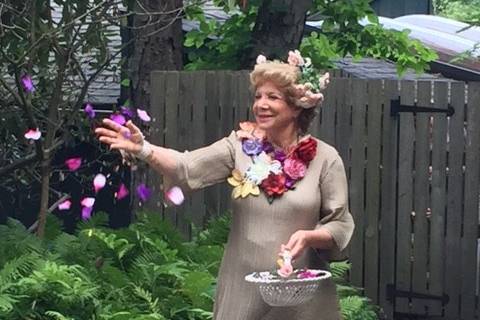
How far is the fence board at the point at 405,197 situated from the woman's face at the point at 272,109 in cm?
384

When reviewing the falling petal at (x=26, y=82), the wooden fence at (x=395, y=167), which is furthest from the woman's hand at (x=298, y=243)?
the wooden fence at (x=395, y=167)

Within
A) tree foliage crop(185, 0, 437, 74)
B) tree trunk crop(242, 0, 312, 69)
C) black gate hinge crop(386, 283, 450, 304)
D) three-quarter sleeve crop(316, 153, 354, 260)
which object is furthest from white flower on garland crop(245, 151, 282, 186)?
tree foliage crop(185, 0, 437, 74)

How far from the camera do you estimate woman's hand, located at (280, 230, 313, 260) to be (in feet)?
14.8

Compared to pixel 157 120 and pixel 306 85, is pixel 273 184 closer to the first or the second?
pixel 306 85

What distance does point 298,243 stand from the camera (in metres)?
4.52

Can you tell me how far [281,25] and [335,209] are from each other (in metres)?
4.93

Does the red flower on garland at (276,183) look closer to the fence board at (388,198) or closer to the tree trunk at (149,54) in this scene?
the fence board at (388,198)

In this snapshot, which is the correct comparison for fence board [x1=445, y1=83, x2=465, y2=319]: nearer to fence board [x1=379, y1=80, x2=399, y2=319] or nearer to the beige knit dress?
fence board [x1=379, y1=80, x2=399, y2=319]

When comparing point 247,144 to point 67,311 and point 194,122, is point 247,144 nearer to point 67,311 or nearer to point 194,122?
point 67,311

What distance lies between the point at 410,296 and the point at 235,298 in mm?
4078

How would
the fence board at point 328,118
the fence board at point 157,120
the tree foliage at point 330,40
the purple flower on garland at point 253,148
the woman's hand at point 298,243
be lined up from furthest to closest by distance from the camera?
1. the tree foliage at point 330,40
2. the fence board at point 157,120
3. the fence board at point 328,118
4. the purple flower on garland at point 253,148
5. the woman's hand at point 298,243

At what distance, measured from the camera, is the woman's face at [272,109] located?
4742 millimetres

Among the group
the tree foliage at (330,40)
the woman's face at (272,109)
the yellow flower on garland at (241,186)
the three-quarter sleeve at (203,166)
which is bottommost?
the yellow flower on garland at (241,186)

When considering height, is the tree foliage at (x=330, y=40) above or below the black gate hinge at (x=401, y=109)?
above
